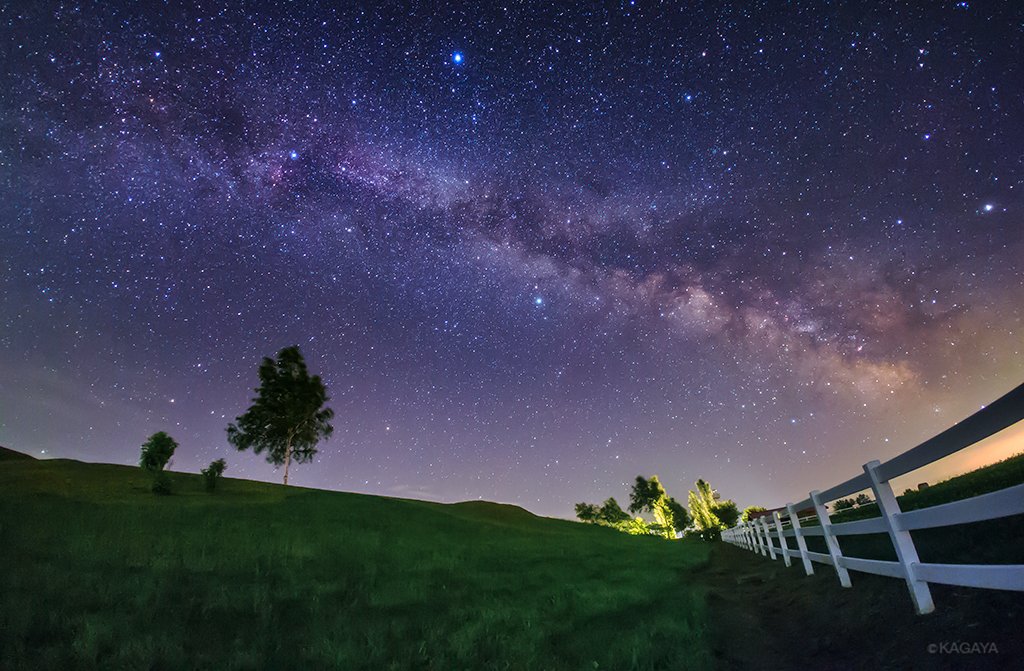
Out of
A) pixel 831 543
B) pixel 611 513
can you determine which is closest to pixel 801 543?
pixel 831 543

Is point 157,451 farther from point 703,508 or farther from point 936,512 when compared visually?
point 703,508

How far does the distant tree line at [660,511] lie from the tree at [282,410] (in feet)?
160

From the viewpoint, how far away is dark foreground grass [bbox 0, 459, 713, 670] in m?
5.57

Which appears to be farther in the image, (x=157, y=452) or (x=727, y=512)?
(x=727, y=512)

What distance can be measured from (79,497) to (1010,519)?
90.4 feet

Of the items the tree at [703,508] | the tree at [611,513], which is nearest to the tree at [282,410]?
the tree at [703,508]

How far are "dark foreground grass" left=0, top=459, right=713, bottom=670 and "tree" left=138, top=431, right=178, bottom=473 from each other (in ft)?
37.0

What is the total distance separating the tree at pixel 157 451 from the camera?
27109 millimetres

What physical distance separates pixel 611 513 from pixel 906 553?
94.0 meters

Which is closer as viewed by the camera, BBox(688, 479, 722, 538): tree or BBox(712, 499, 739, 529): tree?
BBox(688, 479, 722, 538): tree

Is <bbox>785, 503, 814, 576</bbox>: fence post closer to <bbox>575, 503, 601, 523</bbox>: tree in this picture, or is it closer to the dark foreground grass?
the dark foreground grass

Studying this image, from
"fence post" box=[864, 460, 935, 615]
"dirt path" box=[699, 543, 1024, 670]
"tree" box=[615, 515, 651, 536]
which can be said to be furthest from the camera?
"tree" box=[615, 515, 651, 536]

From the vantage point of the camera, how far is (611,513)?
91250 mm

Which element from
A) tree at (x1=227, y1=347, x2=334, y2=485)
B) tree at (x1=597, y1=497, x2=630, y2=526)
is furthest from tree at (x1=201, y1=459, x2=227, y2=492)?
tree at (x1=597, y1=497, x2=630, y2=526)
